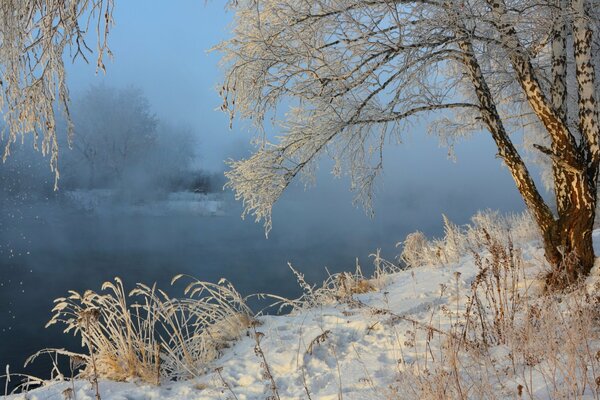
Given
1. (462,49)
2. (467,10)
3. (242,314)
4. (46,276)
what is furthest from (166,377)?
(46,276)

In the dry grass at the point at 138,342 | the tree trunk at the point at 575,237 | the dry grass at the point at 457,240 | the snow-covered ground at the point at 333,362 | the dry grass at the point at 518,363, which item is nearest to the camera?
the dry grass at the point at 518,363

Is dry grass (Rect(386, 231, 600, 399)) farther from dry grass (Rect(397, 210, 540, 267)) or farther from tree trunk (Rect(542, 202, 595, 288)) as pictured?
dry grass (Rect(397, 210, 540, 267))

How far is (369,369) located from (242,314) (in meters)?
2.16

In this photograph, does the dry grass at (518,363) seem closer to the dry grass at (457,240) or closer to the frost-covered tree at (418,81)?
the frost-covered tree at (418,81)

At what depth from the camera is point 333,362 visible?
13.0 ft

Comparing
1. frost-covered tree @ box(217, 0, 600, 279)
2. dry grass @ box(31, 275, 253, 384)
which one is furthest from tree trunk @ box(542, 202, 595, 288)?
dry grass @ box(31, 275, 253, 384)

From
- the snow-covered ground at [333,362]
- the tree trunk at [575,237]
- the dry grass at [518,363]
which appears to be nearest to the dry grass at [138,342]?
the snow-covered ground at [333,362]

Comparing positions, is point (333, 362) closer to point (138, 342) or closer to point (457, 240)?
point (138, 342)

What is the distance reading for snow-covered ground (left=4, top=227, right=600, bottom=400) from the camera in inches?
120

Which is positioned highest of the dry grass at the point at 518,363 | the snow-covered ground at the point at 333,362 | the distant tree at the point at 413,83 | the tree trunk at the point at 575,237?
the distant tree at the point at 413,83

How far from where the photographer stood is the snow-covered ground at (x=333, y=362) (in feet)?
9.98

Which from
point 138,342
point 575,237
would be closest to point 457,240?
point 575,237

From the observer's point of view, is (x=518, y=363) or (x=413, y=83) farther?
(x=413, y=83)

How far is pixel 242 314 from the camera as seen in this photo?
5316 mm
